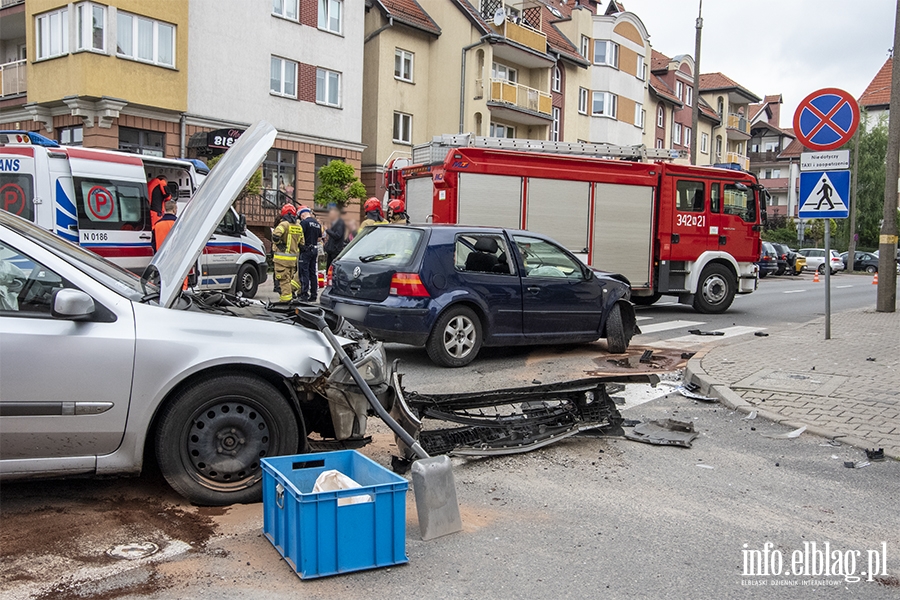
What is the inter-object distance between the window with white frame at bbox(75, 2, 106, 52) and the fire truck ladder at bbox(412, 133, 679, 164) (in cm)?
1293

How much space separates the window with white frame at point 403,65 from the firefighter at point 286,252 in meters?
21.1

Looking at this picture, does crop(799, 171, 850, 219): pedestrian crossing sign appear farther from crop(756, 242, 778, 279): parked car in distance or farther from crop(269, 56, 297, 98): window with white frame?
crop(756, 242, 778, 279): parked car in distance

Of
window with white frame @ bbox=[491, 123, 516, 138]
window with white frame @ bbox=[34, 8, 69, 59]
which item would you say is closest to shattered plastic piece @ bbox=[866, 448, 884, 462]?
window with white frame @ bbox=[34, 8, 69, 59]

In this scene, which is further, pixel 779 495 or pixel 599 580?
pixel 779 495

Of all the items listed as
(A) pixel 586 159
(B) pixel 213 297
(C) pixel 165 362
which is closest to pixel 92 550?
(C) pixel 165 362

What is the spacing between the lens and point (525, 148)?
14.2 metres

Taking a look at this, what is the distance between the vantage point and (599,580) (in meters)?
3.64

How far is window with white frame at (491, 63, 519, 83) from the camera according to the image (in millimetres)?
37612

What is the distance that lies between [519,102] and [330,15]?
35.3 feet

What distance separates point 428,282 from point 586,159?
6660 mm

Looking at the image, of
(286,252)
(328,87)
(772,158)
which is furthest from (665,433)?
(772,158)

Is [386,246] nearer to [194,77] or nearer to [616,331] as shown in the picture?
[616,331]

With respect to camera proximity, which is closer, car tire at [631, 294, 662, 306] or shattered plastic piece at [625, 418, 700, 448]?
shattered plastic piece at [625, 418, 700, 448]

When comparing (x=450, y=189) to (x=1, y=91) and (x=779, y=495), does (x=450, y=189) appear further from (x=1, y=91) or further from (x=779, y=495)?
(x=1, y=91)
